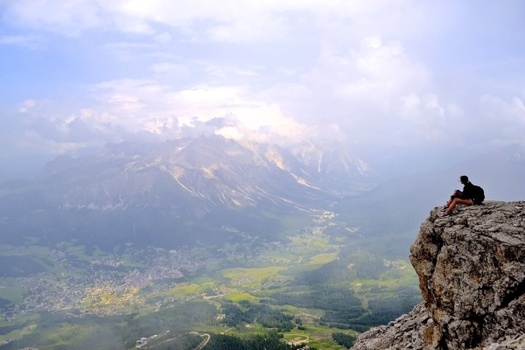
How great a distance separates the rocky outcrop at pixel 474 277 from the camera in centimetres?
2312

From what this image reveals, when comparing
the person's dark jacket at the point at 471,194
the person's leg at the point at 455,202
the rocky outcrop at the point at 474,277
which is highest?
the person's dark jacket at the point at 471,194

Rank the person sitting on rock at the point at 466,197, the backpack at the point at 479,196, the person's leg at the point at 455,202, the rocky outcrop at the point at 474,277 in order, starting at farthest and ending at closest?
the backpack at the point at 479,196, the person sitting on rock at the point at 466,197, the person's leg at the point at 455,202, the rocky outcrop at the point at 474,277

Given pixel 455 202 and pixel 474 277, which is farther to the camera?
pixel 455 202

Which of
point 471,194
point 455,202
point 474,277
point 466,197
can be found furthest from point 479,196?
point 474,277

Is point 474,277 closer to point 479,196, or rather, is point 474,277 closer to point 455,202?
point 455,202

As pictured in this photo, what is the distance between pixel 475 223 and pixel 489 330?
6.76 meters

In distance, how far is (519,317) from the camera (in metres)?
22.6

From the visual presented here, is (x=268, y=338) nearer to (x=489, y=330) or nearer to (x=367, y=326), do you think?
(x=367, y=326)

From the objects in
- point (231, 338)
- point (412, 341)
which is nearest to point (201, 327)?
point (231, 338)

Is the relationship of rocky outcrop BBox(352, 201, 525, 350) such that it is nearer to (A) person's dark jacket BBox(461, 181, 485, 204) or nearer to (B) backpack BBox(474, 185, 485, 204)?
(B) backpack BBox(474, 185, 485, 204)

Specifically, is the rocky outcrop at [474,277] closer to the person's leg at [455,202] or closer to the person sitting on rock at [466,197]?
the person's leg at [455,202]

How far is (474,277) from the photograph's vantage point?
82.2ft

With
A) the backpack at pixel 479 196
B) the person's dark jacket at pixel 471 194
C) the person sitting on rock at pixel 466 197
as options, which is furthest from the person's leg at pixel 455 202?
the backpack at pixel 479 196

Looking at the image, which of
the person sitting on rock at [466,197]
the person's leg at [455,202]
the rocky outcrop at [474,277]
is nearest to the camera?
the rocky outcrop at [474,277]
